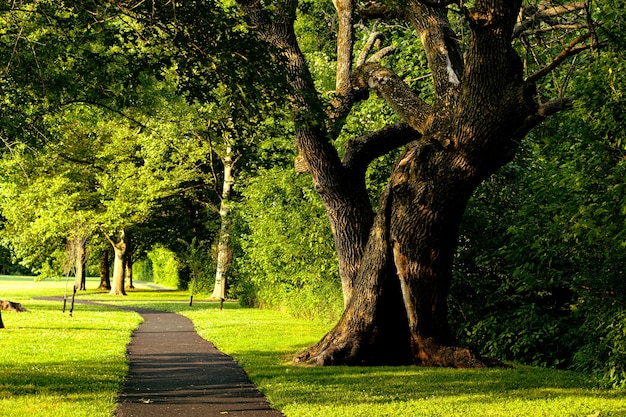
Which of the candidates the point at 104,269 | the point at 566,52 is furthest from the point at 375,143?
the point at 104,269

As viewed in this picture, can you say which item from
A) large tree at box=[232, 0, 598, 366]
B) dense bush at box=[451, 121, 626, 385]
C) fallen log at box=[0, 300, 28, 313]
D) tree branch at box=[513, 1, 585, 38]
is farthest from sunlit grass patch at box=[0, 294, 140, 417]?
tree branch at box=[513, 1, 585, 38]

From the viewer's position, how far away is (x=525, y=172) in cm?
1698

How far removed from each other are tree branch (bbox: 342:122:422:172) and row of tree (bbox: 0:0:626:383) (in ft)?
0.13

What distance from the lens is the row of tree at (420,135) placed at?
9422 millimetres

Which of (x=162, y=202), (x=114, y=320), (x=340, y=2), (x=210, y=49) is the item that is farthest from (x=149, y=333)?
(x=162, y=202)

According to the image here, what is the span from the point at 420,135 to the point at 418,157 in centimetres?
198

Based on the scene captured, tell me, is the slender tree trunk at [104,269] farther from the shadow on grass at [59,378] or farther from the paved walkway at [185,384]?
the shadow on grass at [59,378]

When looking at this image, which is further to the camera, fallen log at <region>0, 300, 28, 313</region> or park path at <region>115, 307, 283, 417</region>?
fallen log at <region>0, 300, 28, 313</region>

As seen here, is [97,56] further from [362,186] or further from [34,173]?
[34,173]

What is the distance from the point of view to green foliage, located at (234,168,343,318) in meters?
22.8

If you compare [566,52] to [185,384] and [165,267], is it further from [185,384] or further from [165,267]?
[165,267]

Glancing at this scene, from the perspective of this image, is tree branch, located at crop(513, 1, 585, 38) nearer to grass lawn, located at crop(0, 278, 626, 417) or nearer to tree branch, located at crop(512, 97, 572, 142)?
tree branch, located at crop(512, 97, 572, 142)

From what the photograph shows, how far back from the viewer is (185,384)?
11391 mm

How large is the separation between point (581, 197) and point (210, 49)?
4990mm
